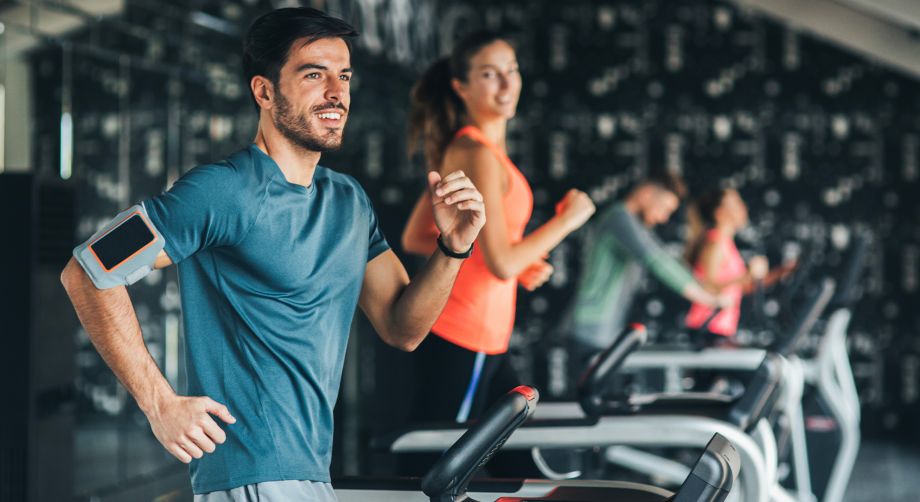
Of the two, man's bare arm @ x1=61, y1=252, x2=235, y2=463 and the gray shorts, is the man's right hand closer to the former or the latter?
man's bare arm @ x1=61, y1=252, x2=235, y2=463

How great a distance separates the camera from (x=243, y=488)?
1.45m

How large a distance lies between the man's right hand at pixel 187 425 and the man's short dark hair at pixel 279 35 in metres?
0.49

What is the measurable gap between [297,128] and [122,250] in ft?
1.08

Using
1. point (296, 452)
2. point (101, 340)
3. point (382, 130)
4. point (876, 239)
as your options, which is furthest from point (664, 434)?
point (876, 239)

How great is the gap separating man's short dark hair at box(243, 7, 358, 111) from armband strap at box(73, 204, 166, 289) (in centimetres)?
33

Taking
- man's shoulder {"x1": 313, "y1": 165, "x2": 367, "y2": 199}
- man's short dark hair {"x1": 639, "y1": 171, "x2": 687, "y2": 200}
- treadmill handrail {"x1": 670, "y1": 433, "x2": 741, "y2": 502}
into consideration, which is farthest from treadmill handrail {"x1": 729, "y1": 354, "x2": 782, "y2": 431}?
man's short dark hair {"x1": 639, "y1": 171, "x2": 687, "y2": 200}

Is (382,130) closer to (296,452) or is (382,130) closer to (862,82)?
(862,82)

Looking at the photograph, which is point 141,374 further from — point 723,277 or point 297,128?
A: point 723,277

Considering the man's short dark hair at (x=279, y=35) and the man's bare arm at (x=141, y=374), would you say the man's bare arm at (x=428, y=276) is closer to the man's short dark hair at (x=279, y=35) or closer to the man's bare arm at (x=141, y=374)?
the man's short dark hair at (x=279, y=35)

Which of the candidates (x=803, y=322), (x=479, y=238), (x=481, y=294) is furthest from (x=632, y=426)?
(x=803, y=322)

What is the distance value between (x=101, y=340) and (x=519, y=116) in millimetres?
7411

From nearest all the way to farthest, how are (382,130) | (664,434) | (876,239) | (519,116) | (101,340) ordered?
(101,340) < (664,434) < (382,130) < (876,239) < (519,116)

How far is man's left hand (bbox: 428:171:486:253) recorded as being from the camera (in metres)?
1.56

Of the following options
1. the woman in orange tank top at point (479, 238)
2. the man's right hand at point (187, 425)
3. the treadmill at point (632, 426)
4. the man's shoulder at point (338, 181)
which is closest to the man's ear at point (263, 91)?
the man's shoulder at point (338, 181)
